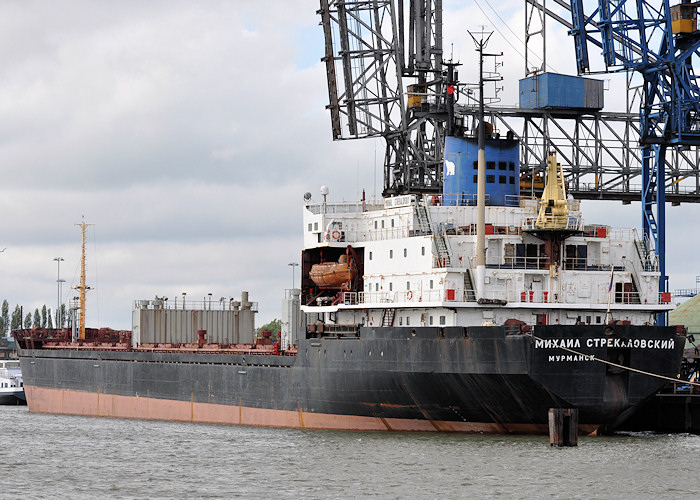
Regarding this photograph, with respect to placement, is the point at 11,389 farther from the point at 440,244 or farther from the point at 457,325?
the point at 457,325

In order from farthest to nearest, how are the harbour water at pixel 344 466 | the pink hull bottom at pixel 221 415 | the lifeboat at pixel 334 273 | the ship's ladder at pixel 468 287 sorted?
the lifeboat at pixel 334 273 < the ship's ladder at pixel 468 287 < the pink hull bottom at pixel 221 415 < the harbour water at pixel 344 466

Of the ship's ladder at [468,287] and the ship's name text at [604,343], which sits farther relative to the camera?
the ship's ladder at [468,287]

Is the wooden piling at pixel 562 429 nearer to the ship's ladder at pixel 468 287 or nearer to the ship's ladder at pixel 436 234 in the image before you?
the ship's ladder at pixel 468 287

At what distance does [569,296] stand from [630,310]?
2669 millimetres

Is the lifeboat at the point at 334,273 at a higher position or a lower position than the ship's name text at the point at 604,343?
higher

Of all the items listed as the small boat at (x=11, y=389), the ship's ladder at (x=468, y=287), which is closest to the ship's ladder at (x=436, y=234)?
the ship's ladder at (x=468, y=287)

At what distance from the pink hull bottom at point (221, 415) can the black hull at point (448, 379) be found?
54 mm

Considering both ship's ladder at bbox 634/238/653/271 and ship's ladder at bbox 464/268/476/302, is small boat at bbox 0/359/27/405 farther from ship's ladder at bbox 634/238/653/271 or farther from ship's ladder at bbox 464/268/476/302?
ship's ladder at bbox 634/238/653/271

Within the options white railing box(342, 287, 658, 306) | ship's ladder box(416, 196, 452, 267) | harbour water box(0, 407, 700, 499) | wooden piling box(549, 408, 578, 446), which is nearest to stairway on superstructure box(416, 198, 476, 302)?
ship's ladder box(416, 196, 452, 267)

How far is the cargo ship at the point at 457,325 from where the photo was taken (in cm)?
4072

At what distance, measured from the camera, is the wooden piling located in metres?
39.3

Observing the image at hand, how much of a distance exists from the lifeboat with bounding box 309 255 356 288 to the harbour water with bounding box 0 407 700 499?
6074 mm

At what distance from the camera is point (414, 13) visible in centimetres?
6588

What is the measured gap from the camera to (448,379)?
41.6 m
